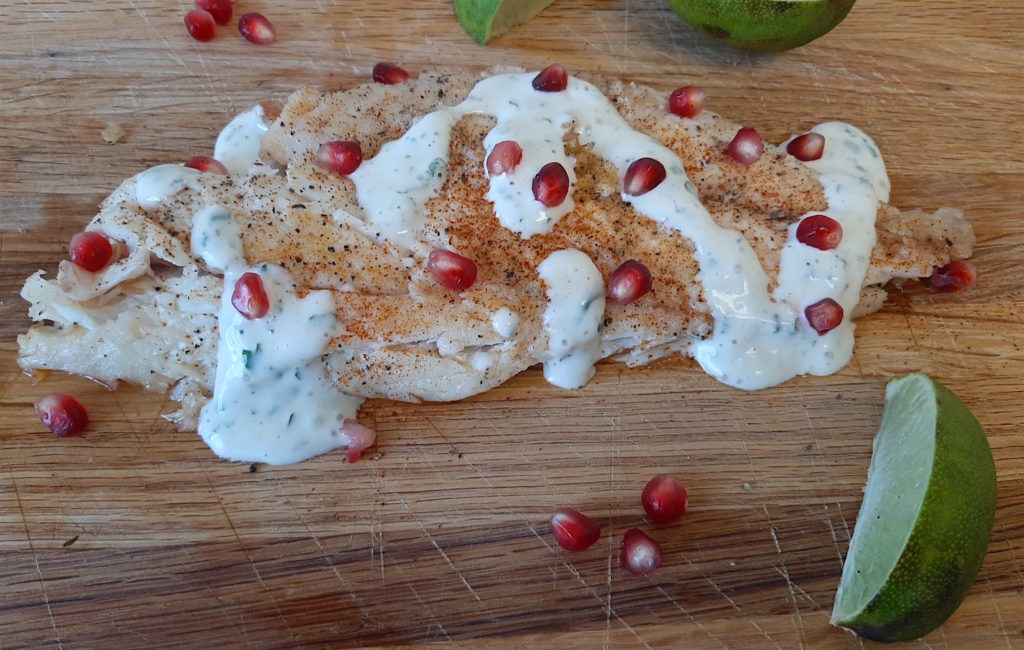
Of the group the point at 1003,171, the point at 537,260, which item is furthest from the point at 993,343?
the point at 537,260

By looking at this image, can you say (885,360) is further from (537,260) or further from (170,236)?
(170,236)

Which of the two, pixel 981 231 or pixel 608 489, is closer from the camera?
pixel 608 489

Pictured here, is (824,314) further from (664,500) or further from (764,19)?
(764,19)

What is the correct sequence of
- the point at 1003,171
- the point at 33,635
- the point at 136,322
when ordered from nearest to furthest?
the point at 33,635, the point at 136,322, the point at 1003,171

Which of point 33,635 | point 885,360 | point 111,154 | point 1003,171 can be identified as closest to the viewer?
point 33,635

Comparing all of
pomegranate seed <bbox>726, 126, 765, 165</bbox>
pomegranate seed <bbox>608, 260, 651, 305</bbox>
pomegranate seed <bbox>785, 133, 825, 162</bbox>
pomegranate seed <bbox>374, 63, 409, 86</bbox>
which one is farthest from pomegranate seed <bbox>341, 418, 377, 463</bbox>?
pomegranate seed <bbox>785, 133, 825, 162</bbox>

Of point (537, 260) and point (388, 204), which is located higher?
point (388, 204)

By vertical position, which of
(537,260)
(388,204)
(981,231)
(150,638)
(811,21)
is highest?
(811,21)

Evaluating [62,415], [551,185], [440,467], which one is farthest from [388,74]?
[62,415]
